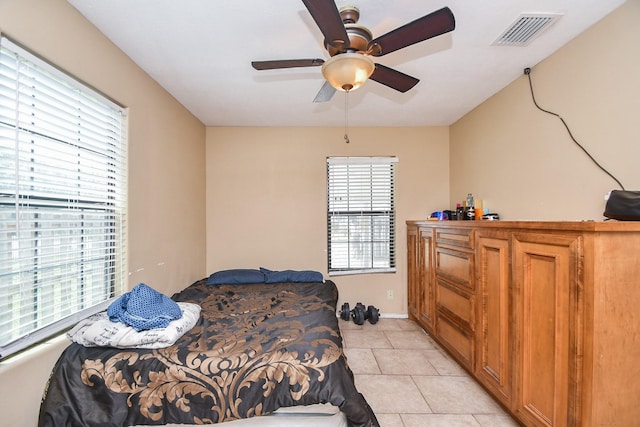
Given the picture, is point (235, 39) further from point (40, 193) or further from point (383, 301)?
point (383, 301)

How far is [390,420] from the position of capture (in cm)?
184

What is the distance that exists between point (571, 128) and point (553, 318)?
133cm

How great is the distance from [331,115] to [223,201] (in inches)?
69.1

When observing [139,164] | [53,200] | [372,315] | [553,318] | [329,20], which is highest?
[329,20]

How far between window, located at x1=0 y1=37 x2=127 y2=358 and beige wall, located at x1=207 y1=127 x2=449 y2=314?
1.66 m

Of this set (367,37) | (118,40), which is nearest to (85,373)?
(118,40)

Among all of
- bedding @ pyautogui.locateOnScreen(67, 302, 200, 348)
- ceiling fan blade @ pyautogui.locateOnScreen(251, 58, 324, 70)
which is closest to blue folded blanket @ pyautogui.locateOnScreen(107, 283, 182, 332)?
bedding @ pyautogui.locateOnScreen(67, 302, 200, 348)

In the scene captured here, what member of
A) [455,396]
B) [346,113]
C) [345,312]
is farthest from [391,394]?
[346,113]

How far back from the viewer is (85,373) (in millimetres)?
1434

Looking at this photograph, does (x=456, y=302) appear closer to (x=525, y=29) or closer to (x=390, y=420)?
(x=390, y=420)

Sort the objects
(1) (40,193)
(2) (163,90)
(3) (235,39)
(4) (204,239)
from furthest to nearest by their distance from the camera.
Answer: (4) (204,239) → (2) (163,90) → (3) (235,39) → (1) (40,193)

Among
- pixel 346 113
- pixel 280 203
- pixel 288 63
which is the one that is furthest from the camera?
pixel 280 203

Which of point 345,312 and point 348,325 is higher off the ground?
point 345,312

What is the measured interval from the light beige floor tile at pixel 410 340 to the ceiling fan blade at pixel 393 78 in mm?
2449
